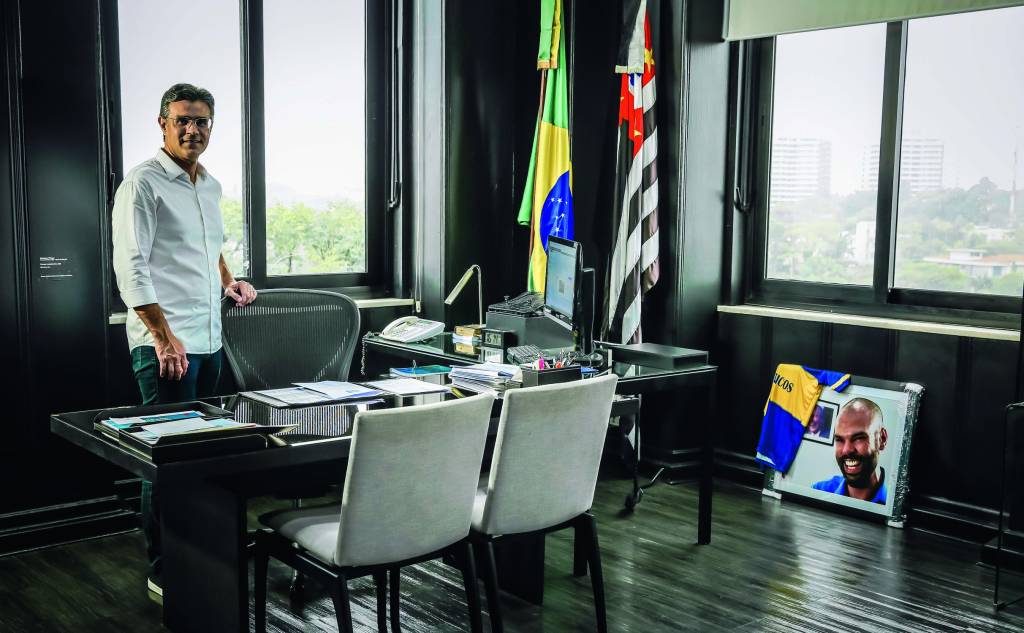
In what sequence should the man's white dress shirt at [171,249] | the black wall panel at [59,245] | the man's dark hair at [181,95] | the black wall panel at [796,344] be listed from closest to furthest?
1. the man's white dress shirt at [171,249]
2. the man's dark hair at [181,95]
3. the black wall panel at [59,245]
4. the black wall panel at [796,344]

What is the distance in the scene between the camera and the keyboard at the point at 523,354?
11.5 ft

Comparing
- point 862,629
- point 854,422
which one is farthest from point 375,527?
point 854,422

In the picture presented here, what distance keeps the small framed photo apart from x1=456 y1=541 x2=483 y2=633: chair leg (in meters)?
2.35

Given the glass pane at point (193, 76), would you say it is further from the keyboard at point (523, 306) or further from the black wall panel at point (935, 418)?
the black wall panel at point (935, 418)

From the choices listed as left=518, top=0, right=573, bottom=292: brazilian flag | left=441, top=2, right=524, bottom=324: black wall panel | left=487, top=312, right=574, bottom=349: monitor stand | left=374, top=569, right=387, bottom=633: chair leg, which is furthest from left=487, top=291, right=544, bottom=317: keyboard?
left=374, top=569, right=387, bottom=633: chair leg

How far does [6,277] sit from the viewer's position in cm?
363

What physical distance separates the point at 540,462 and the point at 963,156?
8.69 ft

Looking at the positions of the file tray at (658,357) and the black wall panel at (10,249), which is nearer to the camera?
the black wall panel at (10,249)

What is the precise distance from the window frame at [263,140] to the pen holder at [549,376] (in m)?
1.91

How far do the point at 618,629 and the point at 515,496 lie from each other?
72 cm

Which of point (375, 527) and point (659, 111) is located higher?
point (659, 111)

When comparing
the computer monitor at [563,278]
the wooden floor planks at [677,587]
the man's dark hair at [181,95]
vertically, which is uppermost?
the man's dark hair at [181,95]

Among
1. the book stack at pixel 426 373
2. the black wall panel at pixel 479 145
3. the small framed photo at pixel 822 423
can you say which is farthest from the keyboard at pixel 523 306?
the small framed photo at pixel 822 423

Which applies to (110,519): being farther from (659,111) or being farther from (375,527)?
(659,111)
